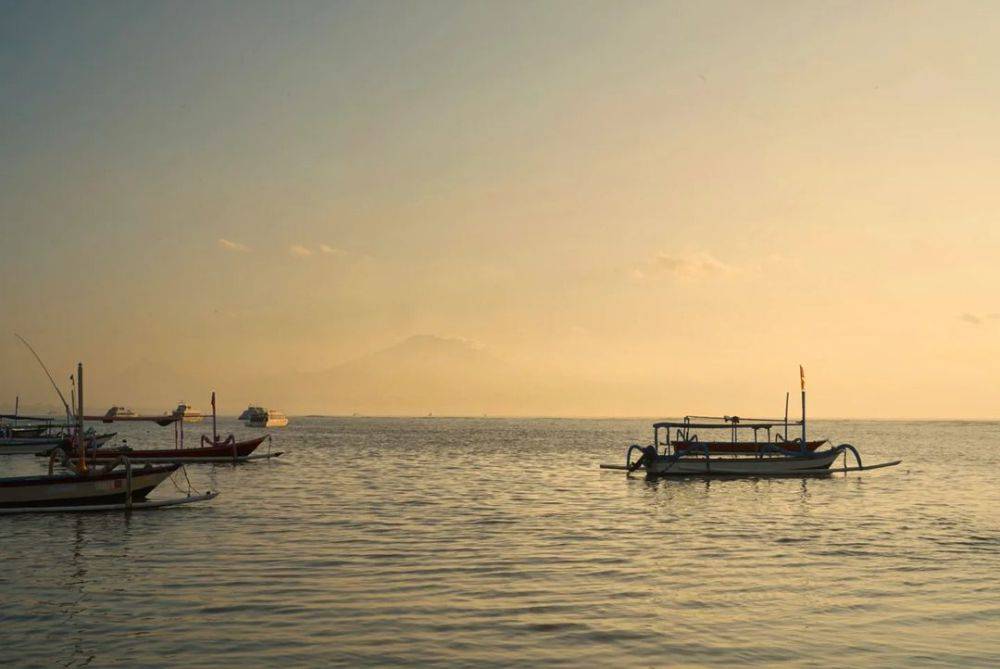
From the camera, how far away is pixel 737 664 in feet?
46.3

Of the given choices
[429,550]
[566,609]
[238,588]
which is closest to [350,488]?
[429,550]

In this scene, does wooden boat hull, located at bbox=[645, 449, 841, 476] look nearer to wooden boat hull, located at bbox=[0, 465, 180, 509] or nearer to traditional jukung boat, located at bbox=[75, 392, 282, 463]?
traditional jukung boat, located at bbox=[75, 392, 282, 463]

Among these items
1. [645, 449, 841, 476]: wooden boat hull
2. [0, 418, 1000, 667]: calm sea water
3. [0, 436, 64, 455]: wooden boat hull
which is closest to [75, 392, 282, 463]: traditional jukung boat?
[0, 436, 64, 455]: wooden boat hull

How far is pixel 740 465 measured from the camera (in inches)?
2228

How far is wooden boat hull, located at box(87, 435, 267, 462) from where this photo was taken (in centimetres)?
6112

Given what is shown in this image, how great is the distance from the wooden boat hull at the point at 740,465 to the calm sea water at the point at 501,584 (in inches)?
568

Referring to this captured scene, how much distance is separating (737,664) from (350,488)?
34.8m

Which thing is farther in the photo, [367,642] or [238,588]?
[238,588]

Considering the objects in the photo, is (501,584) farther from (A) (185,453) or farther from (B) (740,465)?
(A) (185,453)

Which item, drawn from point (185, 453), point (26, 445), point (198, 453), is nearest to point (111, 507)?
point (185, 453)

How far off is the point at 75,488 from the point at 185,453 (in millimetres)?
32955

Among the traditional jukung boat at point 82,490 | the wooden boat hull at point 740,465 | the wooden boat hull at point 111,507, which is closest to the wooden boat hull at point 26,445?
the traditional jukung boat at point 82,490

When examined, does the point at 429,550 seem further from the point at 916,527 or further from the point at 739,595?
the point at 916,527

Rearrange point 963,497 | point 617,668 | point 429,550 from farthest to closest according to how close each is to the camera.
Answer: point 963,497, point 429,550, point 617,668
